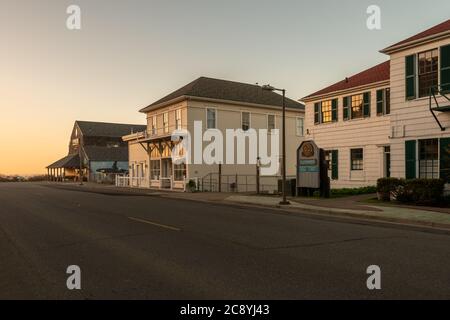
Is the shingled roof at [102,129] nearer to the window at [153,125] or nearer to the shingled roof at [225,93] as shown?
the shingled roof at [225,93]

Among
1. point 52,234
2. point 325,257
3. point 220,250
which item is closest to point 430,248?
point 325,257

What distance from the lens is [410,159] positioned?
64.3 feet

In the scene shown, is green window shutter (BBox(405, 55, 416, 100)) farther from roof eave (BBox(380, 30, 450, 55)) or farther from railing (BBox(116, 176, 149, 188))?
railing (BBox(116, 176, 149, 188))

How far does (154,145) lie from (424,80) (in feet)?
87.7

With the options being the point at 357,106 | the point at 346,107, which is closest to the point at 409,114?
the point at 357,106

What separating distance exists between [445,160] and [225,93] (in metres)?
23.1

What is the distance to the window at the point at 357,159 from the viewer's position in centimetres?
2667

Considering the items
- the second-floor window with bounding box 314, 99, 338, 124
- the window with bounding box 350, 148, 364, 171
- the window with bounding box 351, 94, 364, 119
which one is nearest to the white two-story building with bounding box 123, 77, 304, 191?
the second-floor window with bounding box 314, 99, 338, 124

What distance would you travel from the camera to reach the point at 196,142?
35.2m

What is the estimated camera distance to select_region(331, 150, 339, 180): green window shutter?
28.2 meters

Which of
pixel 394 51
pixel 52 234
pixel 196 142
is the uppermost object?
pixel 394 51

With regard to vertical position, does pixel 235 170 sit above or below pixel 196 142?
below

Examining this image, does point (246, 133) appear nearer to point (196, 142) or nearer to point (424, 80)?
point (196, 142)

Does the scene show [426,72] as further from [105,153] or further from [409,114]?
[105,153]
